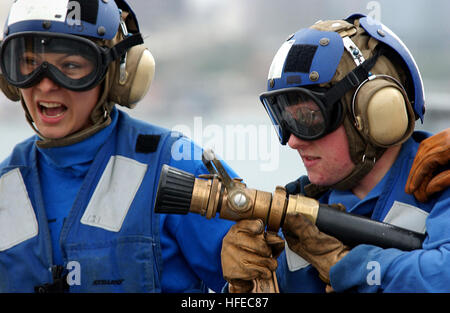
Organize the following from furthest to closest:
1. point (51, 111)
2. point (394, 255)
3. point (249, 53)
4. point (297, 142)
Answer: point (249, 53) → point (51, 111) → point (297, 142) → point (394, 255)

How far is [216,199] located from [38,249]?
919mm

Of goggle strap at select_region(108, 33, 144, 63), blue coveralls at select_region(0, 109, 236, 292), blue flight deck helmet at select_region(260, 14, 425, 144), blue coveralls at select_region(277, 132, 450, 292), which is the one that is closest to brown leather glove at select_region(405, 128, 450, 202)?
blue coveralls at select_region(277, 132, 450, 292)

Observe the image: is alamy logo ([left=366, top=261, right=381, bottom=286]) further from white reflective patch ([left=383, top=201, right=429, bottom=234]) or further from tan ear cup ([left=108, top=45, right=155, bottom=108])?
tan ear cup ([left=108, top=45, right=155, bottom=108])

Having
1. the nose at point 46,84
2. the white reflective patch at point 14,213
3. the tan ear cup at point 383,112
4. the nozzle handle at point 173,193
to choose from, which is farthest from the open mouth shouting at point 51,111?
the tan ear cup at point 383,112

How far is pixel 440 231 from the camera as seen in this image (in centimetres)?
215

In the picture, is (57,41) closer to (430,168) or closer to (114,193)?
(114,193)

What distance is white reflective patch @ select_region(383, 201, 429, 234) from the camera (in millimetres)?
2348

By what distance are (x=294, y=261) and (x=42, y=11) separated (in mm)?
1457

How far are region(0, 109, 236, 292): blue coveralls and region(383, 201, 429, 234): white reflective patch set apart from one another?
2.35 ft

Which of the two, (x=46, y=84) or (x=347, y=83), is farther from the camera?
(x=46, y=84)

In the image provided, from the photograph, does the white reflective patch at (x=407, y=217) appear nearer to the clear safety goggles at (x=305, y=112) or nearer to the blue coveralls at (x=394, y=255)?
the blue coveralls at (x=394, y=255)

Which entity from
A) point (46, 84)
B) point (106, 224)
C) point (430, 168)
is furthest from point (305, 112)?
point (46, 84)

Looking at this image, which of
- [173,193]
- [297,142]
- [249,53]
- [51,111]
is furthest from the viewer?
[249,53]

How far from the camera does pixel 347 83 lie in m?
2.40
